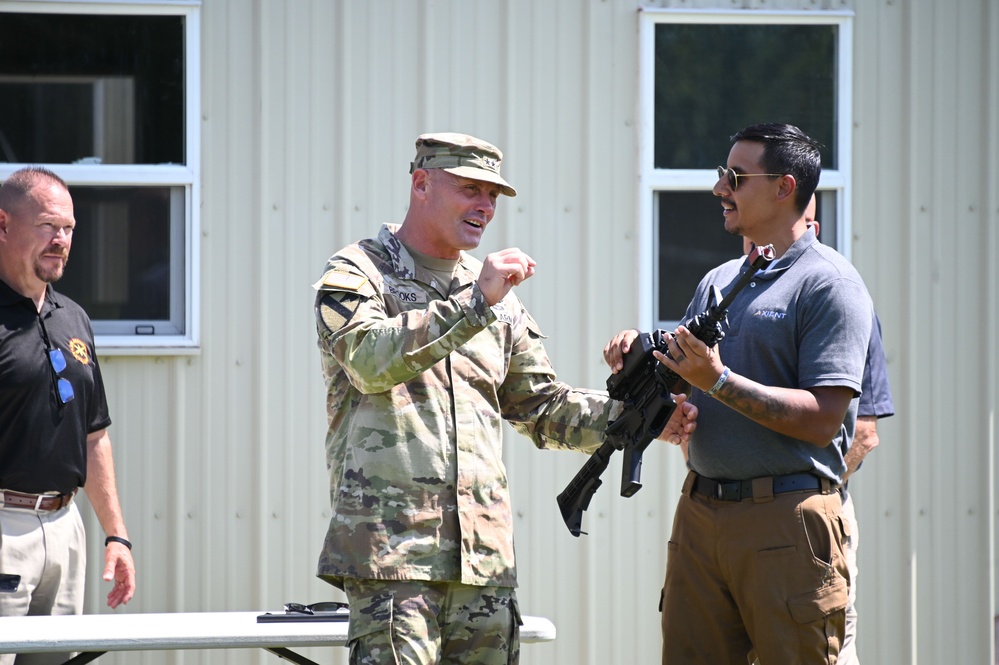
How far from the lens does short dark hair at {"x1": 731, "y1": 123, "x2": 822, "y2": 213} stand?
3.49 m

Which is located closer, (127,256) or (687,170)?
(127,256)

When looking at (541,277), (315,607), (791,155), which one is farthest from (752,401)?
(315,607)

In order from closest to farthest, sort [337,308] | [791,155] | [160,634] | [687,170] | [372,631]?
[372,631]
[337,308]
[791,155]
[160,634]
[687,170]

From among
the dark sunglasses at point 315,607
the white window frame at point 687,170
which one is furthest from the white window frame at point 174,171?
the white window frame at point 687,170

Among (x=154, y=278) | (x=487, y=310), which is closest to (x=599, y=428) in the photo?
(x=487, y=310)

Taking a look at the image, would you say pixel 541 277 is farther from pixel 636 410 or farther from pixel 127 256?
pixel 127 256

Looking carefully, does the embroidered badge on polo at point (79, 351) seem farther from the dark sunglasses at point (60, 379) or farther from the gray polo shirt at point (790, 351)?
the gray polo shirt at point (790, 351)

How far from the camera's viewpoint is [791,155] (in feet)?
11.4

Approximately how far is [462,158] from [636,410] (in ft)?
2.86

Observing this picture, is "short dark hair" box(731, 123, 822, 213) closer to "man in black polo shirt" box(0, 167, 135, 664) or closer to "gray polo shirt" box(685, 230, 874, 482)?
"gray polo shirt" box(685, 230, 874, 482)

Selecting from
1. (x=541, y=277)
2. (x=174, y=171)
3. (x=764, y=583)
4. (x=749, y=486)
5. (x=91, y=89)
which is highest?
(x=91, y=89)

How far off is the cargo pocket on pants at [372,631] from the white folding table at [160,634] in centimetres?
65

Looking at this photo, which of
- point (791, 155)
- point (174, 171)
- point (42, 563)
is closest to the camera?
point (791, 155)

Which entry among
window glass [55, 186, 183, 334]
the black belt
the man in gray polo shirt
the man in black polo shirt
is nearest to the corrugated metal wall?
window glass [55, 186, 183, 334]
